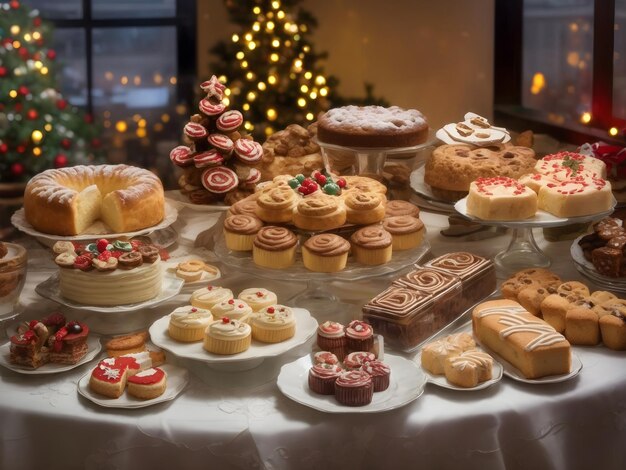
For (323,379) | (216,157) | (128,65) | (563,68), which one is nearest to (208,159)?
(216,157)

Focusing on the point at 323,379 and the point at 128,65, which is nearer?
the point at 323,379

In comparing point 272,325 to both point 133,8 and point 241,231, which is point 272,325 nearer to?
point 241,231

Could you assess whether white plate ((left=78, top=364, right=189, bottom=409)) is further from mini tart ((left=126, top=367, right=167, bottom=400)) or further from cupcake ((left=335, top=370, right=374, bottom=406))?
cupcake ((left=335, top=370, right=374, bottom=406))

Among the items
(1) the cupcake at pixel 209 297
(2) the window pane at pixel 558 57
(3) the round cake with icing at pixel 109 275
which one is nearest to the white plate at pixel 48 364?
(3) the round cake with icing at pixel 109 275

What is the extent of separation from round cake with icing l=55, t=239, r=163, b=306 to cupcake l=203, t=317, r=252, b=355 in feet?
1.05

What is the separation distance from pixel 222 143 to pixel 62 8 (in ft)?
10.7

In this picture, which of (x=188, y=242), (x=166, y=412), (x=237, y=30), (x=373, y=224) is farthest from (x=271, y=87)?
(x=166, y=412)

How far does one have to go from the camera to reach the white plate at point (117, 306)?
93.2 inches

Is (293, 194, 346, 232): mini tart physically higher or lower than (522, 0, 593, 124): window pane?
lower

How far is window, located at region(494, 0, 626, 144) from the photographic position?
4.30 meters

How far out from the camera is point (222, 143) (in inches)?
120

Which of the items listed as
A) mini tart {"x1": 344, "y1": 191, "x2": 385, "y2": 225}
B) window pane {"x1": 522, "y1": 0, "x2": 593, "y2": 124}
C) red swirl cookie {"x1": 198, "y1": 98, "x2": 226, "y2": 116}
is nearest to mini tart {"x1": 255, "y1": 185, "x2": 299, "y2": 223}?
mini tart {"x1": 344, "y1": 191, "x2": 385, "y2": 225}

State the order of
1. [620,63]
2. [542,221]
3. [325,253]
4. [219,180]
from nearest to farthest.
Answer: [325,253] < [542,221] < [219,180] < [620,63]

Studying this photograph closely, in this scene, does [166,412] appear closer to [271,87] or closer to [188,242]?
[188,242]
